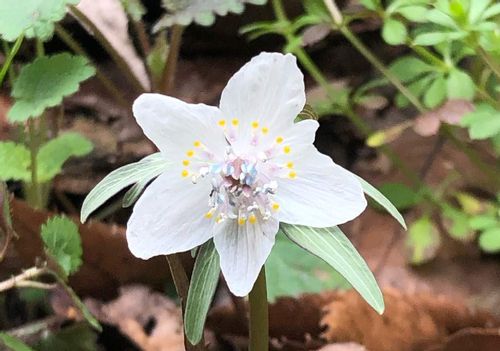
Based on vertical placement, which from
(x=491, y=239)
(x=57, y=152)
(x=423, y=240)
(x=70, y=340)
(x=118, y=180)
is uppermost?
(x=118, y=180)

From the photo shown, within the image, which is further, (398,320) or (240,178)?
(398,320)

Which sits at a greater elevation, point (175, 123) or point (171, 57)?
point (175, 123)

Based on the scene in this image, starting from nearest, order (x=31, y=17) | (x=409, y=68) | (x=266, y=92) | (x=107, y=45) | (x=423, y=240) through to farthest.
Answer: (x=266, y=92)
(x=31, y=17)
(x=107, y=45)
(x=409, y=68)
(x=423, y=240)

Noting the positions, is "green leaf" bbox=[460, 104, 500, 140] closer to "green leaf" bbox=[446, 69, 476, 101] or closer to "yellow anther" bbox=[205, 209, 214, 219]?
"green leaf" bbox=[446, 69, 476, 101]

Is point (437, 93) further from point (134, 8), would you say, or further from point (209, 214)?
point (209, 214)

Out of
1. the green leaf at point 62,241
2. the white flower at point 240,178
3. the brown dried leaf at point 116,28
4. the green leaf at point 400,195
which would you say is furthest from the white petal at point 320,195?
the green leaf at point 400,195

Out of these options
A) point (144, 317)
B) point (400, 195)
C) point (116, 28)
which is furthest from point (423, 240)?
point (116, 28)

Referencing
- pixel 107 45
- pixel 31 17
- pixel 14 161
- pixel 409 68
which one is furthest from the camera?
pixel 409 68

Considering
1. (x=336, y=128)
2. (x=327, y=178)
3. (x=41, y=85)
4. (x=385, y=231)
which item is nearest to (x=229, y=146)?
(x=327, y=178)
